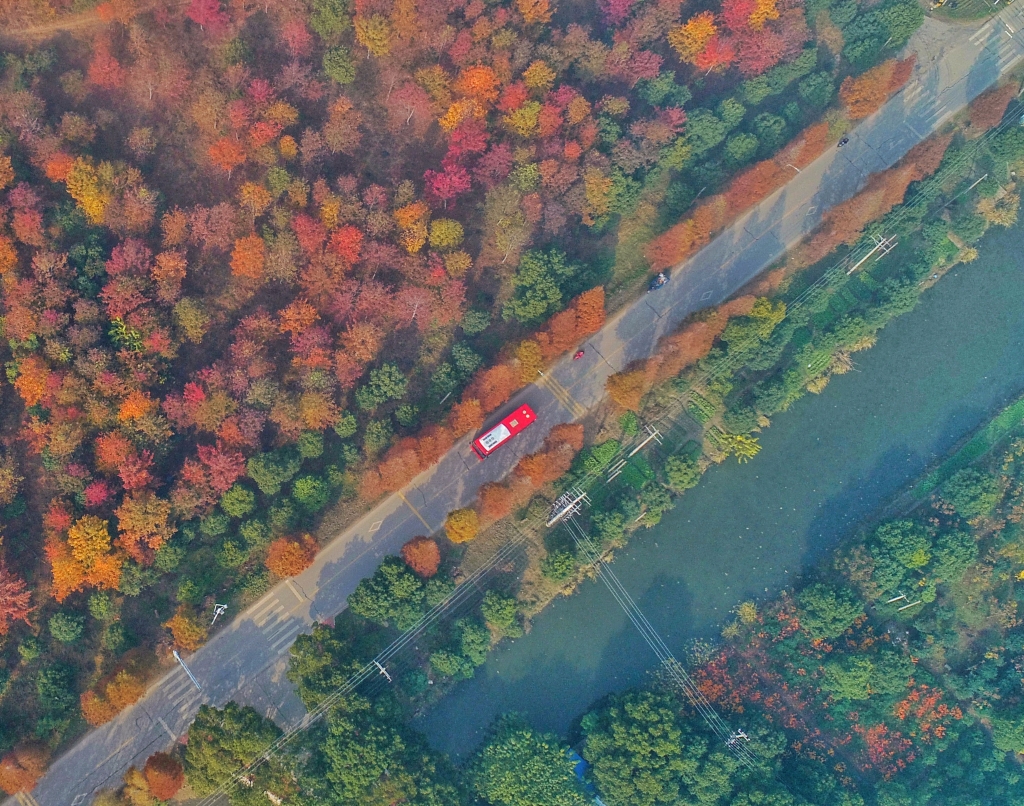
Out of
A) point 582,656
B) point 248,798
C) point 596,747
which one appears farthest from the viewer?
point 582,656

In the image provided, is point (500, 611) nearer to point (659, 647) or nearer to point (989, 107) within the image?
point (659, 647)

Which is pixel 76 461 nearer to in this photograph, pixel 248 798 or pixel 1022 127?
pixel 248 798

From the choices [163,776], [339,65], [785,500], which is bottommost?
→ [785,500]

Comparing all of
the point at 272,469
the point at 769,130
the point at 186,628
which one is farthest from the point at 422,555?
the point at 769,130

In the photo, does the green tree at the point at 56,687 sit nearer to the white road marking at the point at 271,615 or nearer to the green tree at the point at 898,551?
the white road marking at the point at 271,615

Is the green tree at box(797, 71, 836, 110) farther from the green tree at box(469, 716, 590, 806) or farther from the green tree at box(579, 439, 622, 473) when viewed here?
the green tree at box(469, 716, 590, 806)

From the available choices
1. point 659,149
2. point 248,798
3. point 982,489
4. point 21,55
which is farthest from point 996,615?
point 21,55

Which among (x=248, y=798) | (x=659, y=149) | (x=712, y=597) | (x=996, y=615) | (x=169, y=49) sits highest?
(x=169, y=49)
